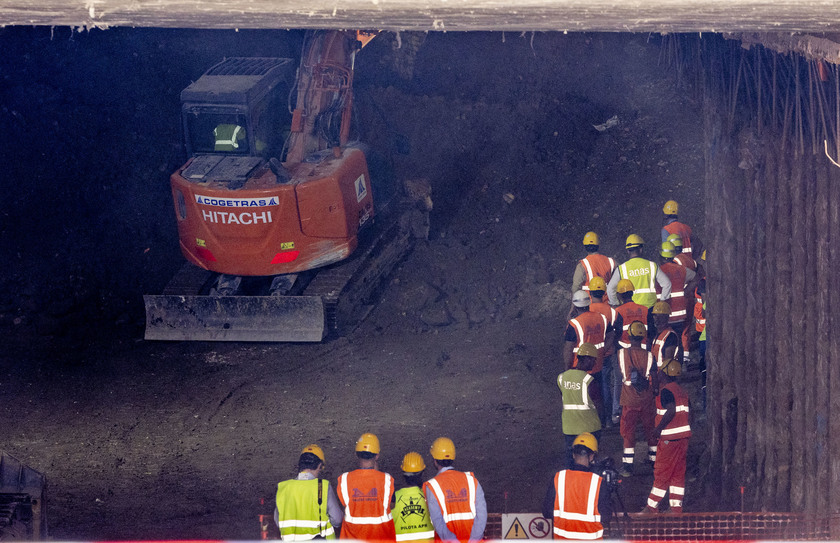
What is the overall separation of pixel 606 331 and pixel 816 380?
3319mm

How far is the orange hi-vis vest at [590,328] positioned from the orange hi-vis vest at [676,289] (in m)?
1.49

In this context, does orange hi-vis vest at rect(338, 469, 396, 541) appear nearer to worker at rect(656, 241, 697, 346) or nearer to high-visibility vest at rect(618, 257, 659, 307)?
high-visibility vest at rect(618, 257, 659, 307)

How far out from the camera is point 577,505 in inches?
250

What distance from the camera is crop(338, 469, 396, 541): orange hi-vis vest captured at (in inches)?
251

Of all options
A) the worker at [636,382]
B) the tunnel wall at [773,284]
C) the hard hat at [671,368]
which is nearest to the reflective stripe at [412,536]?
the tunnel wall at [773,284]

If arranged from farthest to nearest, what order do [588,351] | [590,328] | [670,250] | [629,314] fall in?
1. [670,250]
2. [629,314]
3. [590,328]
4. [588,351]

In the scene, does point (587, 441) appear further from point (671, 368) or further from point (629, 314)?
point (629, 314)

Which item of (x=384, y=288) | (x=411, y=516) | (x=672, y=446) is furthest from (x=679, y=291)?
(x=411, y=516)

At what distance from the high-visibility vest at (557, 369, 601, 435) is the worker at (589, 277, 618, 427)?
117 centimetres

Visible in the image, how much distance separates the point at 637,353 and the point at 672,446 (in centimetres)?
97

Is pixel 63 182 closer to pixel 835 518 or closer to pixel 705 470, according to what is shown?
pixel 705 470

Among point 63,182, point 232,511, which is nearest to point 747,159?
point 232,511

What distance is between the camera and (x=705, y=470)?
8680mm

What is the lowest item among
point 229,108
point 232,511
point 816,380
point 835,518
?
point 232,511
